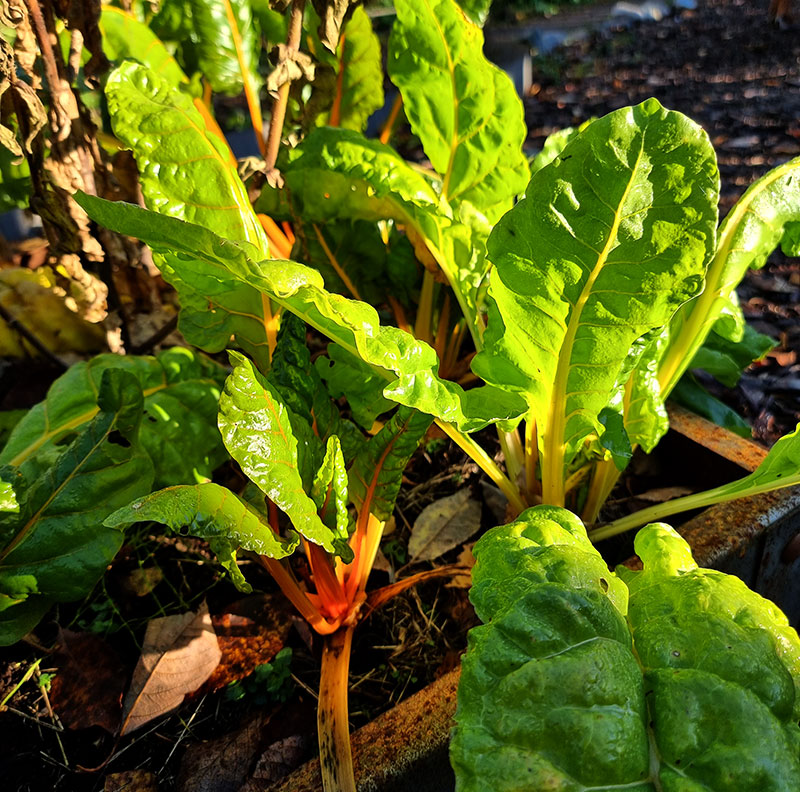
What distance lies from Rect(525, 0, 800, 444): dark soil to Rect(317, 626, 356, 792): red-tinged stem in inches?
41.5

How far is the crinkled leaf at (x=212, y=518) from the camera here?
2.29 feet

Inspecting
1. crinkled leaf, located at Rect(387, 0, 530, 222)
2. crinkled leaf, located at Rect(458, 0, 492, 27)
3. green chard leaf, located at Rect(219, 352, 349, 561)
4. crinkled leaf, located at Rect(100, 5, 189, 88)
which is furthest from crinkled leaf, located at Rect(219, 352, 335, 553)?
crinkled leaf, located at Rect(458, 0, 492, 27)

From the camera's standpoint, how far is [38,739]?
978 mm

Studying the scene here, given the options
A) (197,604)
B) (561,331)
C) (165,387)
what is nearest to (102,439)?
(165,387)

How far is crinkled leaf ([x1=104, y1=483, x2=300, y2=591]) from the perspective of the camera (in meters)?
0.70

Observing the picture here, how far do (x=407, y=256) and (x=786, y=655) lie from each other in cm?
99

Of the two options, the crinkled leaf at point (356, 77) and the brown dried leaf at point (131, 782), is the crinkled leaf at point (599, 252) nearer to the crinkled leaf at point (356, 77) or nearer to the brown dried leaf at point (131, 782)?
the brown dried leaf at point (131, 782)

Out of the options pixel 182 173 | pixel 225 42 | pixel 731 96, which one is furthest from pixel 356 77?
pixel 731 96

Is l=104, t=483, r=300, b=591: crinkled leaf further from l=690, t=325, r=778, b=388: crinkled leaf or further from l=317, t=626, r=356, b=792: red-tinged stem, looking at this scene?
l=690, t=325, r=778, b=388: crinkled leaf

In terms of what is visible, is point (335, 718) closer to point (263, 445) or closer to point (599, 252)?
point (263, 445)

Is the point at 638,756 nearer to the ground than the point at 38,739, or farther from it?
farther from it

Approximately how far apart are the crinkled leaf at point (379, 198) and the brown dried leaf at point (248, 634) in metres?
0.59

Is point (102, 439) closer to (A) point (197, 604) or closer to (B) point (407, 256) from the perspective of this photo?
(A) point (197, 604)

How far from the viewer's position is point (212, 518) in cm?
73
